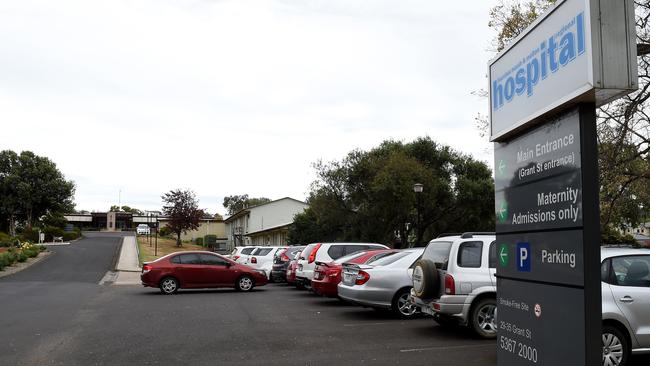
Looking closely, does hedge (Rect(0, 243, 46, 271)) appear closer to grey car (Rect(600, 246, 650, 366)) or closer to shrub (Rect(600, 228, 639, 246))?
shrub (Rect(600, 228, 639, 246))

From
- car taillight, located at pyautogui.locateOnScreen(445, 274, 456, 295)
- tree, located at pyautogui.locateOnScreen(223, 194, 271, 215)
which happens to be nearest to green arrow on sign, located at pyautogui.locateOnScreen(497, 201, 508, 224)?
car taillight, located at pyautogui.locateOnScreen(445, 274, 456, 295)

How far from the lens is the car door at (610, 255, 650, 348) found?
289 inches

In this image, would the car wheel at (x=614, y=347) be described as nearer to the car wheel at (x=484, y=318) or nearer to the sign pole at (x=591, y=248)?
the car wheel at (x=484, y=318)

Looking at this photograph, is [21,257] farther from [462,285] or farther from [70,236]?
[70,236]

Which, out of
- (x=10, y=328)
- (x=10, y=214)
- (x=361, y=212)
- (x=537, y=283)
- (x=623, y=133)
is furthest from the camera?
(x=10, y=214)

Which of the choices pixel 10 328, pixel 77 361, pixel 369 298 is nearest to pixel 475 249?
pixel 369 298

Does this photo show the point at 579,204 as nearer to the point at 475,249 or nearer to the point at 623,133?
the point at 475,249

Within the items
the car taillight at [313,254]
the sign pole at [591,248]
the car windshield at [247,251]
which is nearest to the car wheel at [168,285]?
the car taillight at [313,254]

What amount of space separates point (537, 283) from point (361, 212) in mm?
33520

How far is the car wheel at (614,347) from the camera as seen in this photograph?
23.7 ft

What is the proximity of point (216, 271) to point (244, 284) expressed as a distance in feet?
3.59

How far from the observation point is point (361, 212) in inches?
1484

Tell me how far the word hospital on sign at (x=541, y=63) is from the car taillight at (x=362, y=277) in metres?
7.53

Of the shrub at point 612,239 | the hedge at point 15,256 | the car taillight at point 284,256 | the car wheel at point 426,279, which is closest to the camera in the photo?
the car wheel at point 426,279
